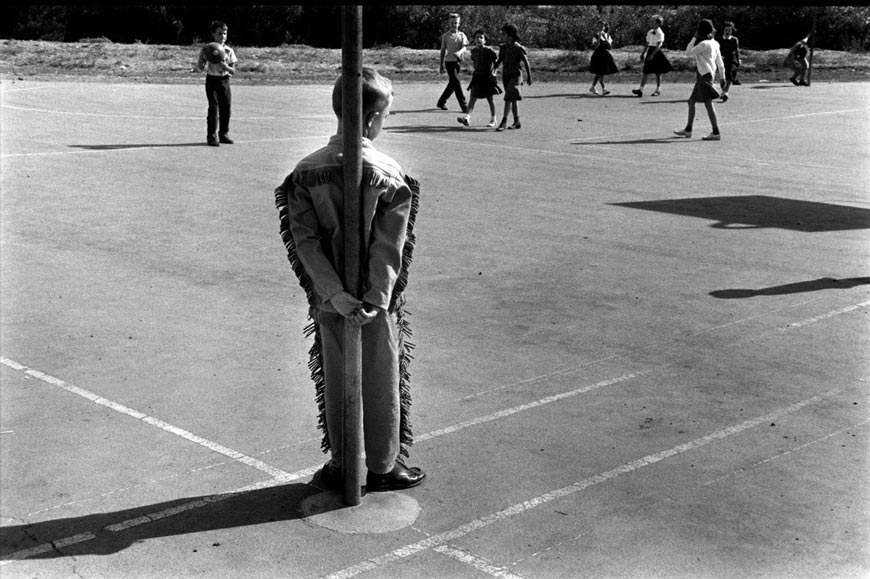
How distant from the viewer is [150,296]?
9.66m

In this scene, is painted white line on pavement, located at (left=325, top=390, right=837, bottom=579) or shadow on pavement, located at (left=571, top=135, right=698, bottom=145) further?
shadow on pavement, located at (left=571, top=135, right=698, bottom=145)

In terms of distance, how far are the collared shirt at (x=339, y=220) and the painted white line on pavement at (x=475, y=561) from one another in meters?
1.13

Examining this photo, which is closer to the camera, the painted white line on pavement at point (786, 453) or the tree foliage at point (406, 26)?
the painted white line on pavement at point (786, 453)

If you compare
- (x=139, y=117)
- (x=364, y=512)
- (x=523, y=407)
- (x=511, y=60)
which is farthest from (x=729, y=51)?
(x=364, y=512)

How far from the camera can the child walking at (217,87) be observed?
1862cm

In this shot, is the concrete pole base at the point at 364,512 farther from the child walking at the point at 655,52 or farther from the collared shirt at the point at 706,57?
the child walking at the point at 655,52

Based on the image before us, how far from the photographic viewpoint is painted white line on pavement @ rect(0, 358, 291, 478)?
6246 millimetres

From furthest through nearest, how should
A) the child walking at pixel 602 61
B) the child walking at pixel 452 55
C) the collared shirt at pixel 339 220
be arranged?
the child walking at pixel 602 61 → the child walking at pixel 452 55 → the collared shirt at pixel 339 220

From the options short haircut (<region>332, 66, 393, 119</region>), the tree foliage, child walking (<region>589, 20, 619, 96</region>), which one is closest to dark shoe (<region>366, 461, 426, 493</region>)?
short haircut (<region>332, 66, 393, 119</region>)

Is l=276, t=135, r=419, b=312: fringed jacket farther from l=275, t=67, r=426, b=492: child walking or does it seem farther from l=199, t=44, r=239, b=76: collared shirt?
l=199, t=44, r=239, b=76: collared shirt

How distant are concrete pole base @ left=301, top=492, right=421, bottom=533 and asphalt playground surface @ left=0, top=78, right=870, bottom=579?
0.06 m

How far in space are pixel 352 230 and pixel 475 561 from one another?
1542mm

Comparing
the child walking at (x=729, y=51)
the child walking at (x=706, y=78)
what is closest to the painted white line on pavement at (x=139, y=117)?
the child walking at (x=706, y=78)

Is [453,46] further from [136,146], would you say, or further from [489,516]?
[489,516]
